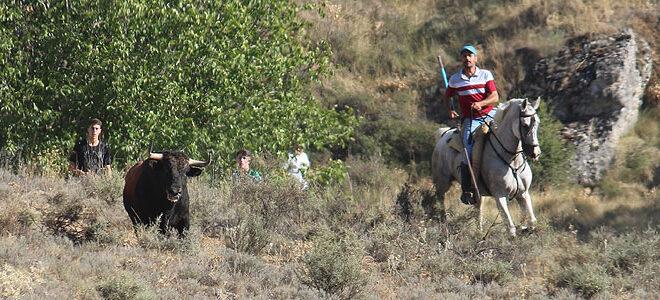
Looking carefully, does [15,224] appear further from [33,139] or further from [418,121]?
[418,121]

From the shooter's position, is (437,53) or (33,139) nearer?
(33,139)

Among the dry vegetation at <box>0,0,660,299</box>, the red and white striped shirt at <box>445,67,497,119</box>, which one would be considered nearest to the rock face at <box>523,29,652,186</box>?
the dry vegetation at <box>0,0,660,299</box>

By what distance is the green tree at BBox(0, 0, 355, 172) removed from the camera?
12.6 meters

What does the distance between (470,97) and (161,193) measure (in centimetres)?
470

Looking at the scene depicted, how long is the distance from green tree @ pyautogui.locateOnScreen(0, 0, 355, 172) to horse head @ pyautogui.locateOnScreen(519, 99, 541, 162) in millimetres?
5618

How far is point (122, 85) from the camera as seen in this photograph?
1262 centimetres

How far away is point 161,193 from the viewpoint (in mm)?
8336

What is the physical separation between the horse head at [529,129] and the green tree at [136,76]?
562 centimetres

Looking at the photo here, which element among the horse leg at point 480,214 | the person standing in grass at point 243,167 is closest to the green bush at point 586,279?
the horse leg at point 480,214

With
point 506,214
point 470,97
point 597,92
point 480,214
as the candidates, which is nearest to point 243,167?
point 470,97

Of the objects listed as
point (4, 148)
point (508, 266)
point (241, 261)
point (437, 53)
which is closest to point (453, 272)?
point (508, 266)

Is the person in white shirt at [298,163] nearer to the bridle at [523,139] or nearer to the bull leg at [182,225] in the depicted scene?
the bridle at [523,139]

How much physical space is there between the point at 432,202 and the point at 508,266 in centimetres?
291

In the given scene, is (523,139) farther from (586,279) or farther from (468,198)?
(586,279)
